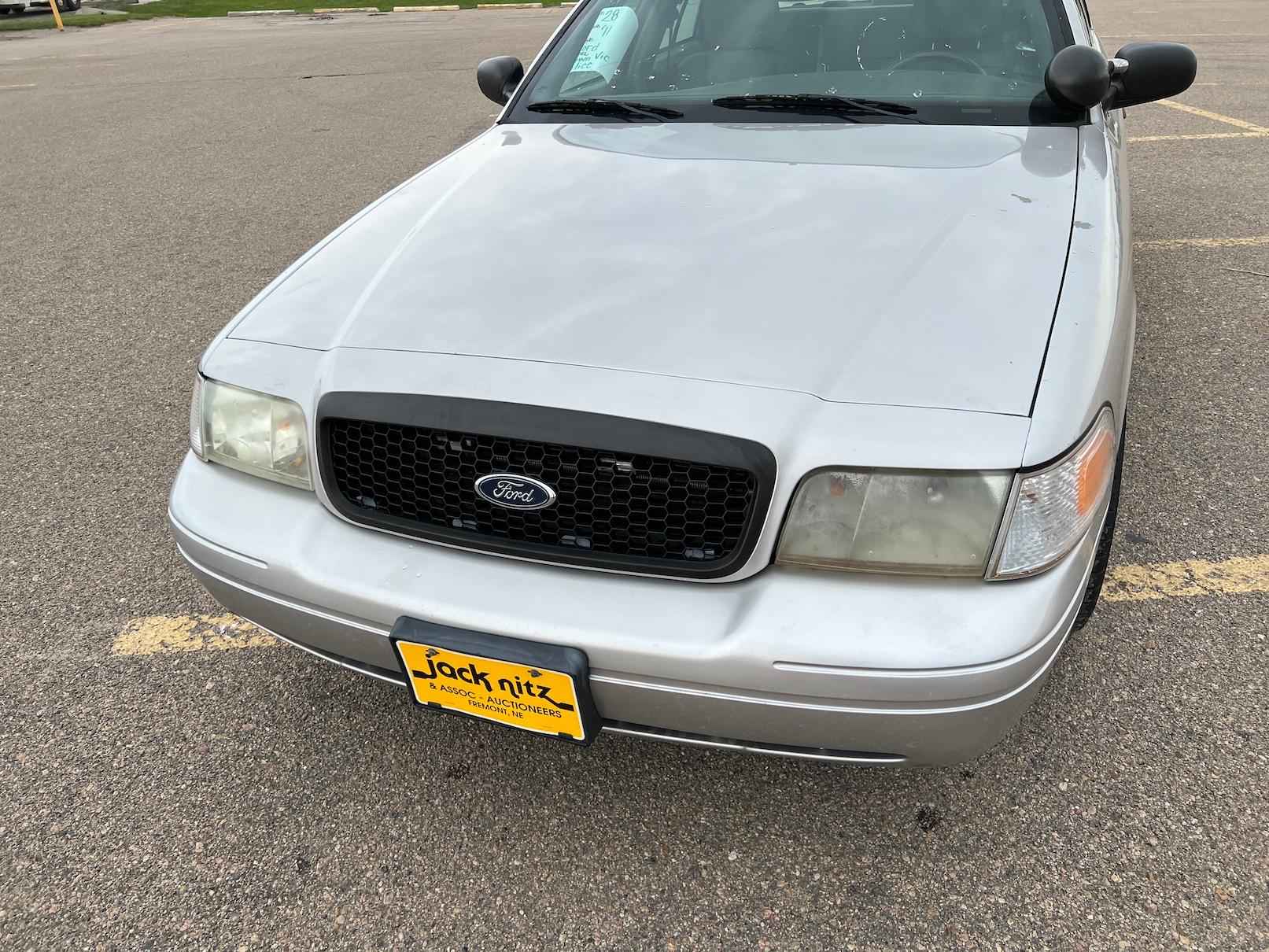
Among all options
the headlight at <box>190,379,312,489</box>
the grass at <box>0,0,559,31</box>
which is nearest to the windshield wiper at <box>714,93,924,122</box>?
the headlight at <box>190,379,312,489</box>

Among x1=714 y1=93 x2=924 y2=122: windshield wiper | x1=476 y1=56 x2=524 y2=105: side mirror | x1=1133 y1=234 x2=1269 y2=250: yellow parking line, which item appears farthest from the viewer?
x1=1133 y1=234 x2=1269 y2=250: yellow parking line

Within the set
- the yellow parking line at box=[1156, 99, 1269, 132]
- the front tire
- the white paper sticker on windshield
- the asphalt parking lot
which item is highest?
the white paper sticker on windshield

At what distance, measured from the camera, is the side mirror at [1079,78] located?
2.28 metres

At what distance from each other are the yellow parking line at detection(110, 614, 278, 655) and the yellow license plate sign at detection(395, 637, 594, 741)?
945mm

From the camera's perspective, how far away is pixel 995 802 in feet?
6.07

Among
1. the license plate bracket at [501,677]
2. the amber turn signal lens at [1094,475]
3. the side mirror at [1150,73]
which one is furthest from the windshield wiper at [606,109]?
the license plate bracket at [501,677]

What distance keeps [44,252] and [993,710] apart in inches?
228

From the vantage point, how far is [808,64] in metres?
2.63

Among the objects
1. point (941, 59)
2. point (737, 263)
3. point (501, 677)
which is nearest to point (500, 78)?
point (941, 59)

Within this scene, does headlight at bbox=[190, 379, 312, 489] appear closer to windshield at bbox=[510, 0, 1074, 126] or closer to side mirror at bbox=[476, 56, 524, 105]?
windshield at bbox=[510, 0, 1074, 126]

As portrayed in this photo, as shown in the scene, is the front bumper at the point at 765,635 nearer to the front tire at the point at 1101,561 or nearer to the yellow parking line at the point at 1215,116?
the front tire at the point at 1101,561

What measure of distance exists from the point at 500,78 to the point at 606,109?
2.29 ft

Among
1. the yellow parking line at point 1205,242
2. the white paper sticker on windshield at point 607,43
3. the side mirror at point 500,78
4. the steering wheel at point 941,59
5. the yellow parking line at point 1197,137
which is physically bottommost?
the yellow parking line at point 1197,137

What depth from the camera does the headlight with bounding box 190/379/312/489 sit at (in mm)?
1763
